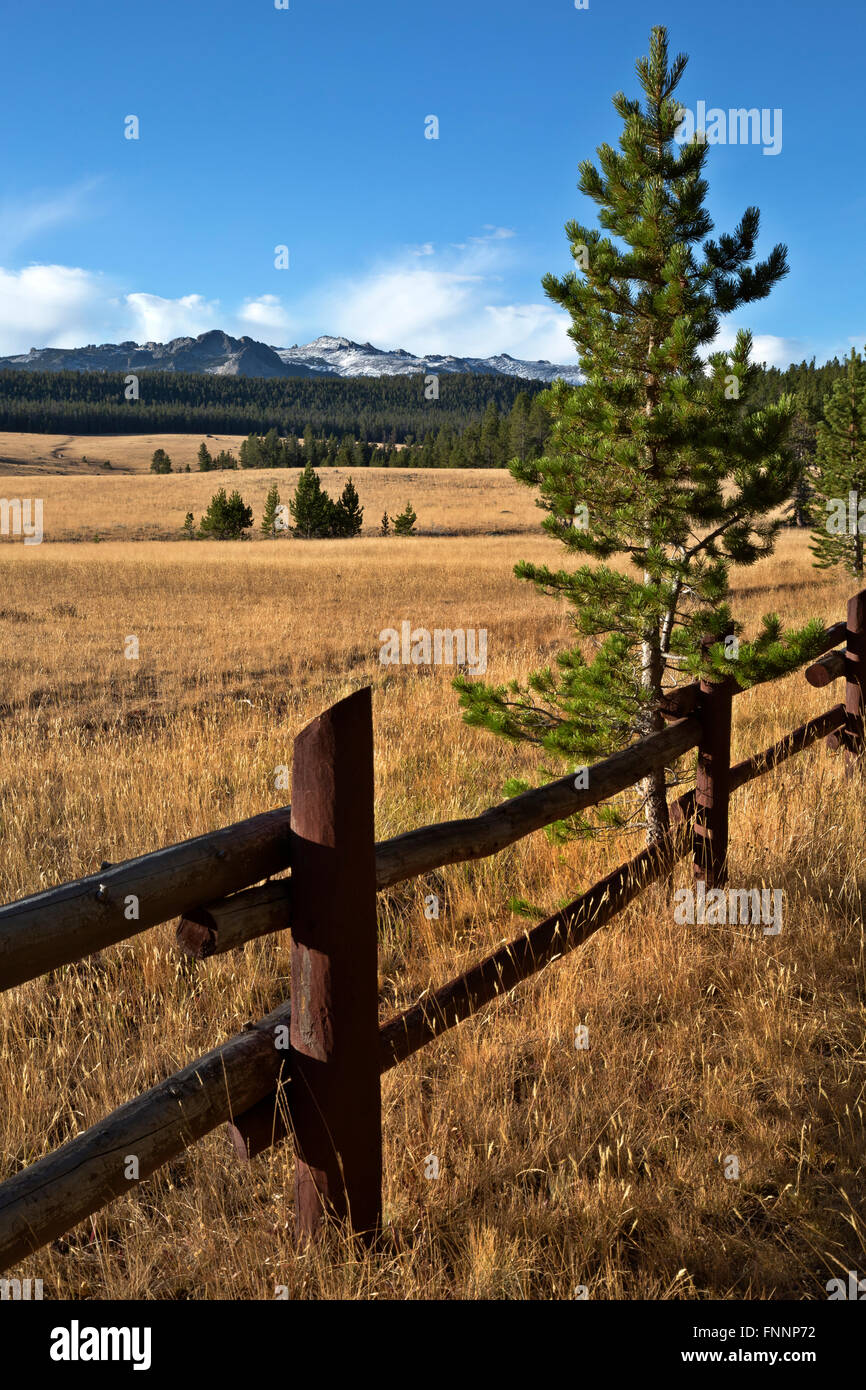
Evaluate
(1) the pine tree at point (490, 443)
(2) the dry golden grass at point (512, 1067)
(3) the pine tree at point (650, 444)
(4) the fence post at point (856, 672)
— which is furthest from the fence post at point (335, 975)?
(1) the pine tree at point (490, 443)

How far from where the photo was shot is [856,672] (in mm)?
6160

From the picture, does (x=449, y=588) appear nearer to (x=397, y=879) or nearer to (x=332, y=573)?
(x=332, y=573)

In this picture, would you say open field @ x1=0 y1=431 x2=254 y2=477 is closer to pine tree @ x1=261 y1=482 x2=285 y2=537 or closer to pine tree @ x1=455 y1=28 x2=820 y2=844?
pine tree @ x1=261 y1=482 x2=285 y2=537

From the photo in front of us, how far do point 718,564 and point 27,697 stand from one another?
962 centimetres

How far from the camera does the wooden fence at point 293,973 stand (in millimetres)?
1862

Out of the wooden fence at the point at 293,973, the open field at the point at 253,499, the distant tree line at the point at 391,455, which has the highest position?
the distant tree line at the point at 391,455

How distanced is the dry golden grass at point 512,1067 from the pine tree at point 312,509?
47.1 metres

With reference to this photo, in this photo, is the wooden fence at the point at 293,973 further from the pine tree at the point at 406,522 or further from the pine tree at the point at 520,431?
the pine tree at the point at 520,431

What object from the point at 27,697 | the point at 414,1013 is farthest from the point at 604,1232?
the point at 27,697

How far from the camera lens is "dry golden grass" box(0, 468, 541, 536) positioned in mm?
55969

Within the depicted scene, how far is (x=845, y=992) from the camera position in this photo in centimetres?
371

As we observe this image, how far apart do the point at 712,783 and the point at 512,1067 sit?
6.37 ft

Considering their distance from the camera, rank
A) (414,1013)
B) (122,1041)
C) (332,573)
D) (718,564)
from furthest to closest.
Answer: (332,573) < (718,564) < (122,1041) < (414,1013)

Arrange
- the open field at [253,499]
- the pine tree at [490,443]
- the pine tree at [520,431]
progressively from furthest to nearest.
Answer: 1. the pine tree at [490,443]
2. the pine tree at [520,431]
3. the open field at [253,499]
